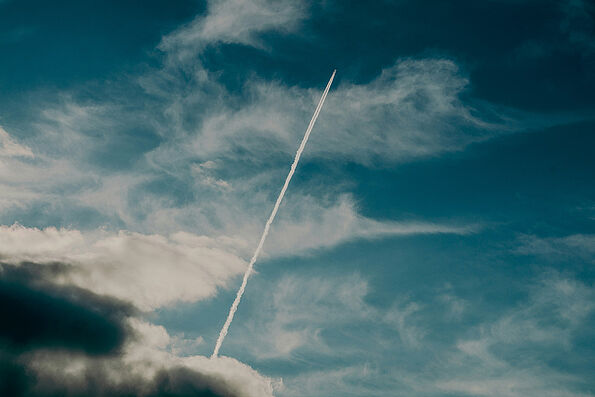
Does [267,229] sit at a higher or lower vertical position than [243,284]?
higher

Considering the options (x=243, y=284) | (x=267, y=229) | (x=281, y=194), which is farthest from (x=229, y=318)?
(x=281, y=194)

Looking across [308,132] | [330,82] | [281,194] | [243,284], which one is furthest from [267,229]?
[330,82]

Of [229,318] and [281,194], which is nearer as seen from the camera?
[281,194]

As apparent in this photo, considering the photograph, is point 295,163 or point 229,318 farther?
point 229,318

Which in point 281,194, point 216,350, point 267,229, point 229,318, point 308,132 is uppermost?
point 308,132

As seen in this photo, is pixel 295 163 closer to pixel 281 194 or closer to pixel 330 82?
pixel 281 194

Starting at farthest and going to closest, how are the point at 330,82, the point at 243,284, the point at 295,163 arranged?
1. the point at 243,284
2. the point at 295,163
3. the point at 330,82

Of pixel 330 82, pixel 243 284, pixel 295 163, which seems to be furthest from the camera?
pixel 243 284

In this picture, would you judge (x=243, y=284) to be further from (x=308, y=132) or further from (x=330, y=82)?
(x=330, y=82)

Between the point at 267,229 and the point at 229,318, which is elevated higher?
the point at 267,229
